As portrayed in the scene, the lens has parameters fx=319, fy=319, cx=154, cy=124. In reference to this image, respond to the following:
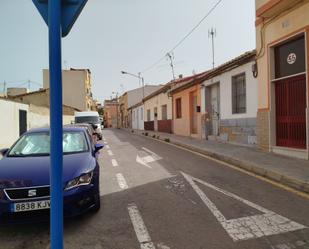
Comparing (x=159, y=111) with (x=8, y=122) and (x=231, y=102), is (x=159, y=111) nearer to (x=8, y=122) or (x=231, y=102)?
(x=231, y=102)

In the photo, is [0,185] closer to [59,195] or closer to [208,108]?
[59,195]

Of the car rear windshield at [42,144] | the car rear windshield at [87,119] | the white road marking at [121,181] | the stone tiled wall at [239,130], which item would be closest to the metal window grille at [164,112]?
the car rear windshield at [87,119]

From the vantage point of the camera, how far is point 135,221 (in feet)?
16.3

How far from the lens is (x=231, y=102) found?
1605cm

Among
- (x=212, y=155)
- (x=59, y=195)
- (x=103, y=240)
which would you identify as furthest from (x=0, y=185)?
(x=212, y=155)

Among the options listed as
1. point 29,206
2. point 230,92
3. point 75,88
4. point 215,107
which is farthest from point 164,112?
point 29,206

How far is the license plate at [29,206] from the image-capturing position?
435 cm

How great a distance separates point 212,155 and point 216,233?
861cm

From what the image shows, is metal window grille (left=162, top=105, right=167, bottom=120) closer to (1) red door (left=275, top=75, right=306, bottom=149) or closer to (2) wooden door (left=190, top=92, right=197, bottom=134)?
(2) wooden door (left=190, top=92, right=197, bottom=134)

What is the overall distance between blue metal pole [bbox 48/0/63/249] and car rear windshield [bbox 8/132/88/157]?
11.7ft

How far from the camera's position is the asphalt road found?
4.15 m

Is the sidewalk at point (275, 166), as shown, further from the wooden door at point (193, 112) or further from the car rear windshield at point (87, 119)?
the car rear windshield at point (87, 119)

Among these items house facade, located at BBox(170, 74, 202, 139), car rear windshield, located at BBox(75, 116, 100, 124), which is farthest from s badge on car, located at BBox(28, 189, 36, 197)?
car rear windshield, located at BBox(75, 116, 100, 124)

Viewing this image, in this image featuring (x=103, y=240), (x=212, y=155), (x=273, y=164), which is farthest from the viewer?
(x=212, y=155)
